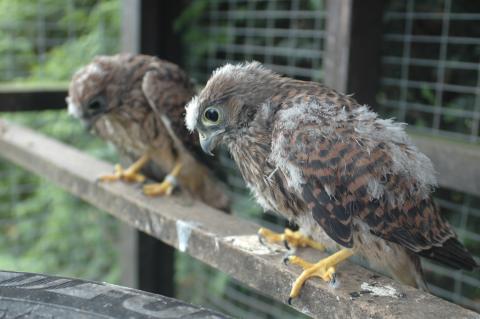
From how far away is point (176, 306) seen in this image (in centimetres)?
113

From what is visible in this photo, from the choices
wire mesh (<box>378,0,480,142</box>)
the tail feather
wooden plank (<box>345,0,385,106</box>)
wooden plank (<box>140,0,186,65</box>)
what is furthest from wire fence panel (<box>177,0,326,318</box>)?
the tail feather

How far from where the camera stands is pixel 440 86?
298cm

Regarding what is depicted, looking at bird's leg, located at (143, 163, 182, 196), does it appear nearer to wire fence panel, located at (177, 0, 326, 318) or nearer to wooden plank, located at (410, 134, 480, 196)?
wooden plank, located at (410, 134, 480, 196)

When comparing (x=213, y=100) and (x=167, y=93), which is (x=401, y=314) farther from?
(x=167, y=93)

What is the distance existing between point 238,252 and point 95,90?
1.28 m

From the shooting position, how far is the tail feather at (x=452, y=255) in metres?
1.64

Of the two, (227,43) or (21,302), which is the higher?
(227,43)

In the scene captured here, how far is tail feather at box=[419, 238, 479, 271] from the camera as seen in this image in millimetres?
1639

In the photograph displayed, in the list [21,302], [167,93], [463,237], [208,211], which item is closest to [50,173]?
[167,93]

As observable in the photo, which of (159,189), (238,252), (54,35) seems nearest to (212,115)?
(238,252)

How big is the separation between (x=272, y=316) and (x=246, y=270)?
92.3 inches

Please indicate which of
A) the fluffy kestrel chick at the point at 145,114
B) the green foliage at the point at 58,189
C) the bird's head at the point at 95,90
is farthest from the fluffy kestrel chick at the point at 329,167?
the green foliage at the point at 58,189

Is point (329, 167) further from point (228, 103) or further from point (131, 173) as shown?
point (131, 173)

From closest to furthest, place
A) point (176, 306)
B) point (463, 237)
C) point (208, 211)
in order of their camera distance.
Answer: point (176, 306), point (208, 211), point (463, 237)
